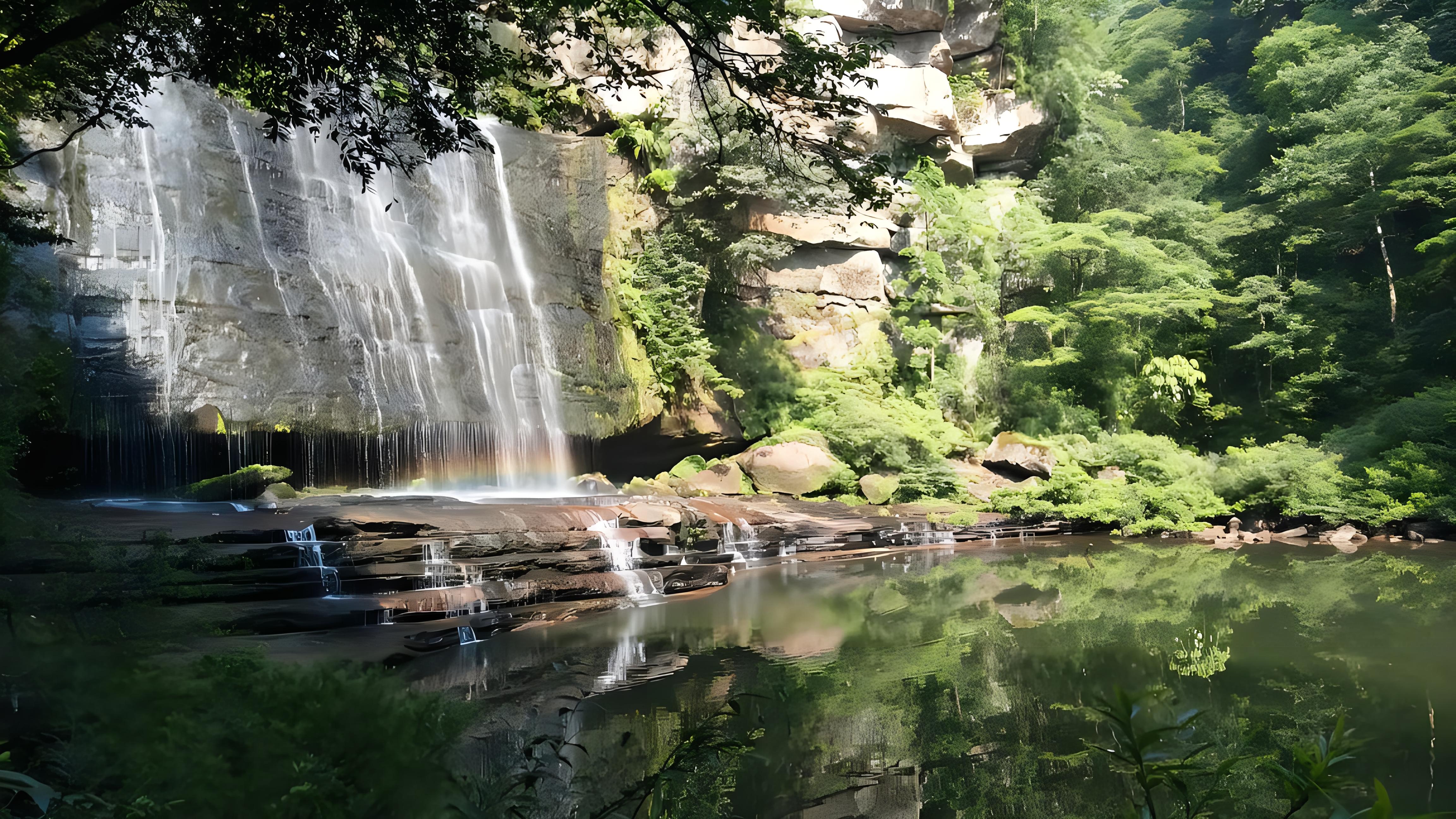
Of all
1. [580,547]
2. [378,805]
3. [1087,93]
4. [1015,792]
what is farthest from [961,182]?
[378,805]

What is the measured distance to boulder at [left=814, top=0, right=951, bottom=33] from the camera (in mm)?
22344

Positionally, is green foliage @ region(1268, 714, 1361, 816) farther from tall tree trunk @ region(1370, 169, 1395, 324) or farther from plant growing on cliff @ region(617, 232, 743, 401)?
tall tree trunk @ region(1370, 169, 1395, 324)

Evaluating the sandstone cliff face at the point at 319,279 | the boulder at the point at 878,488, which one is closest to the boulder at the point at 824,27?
the sandstone cliff face at the point at 319,279

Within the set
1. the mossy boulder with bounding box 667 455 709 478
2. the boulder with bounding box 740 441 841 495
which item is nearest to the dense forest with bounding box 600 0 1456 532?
the boulder with bounding box 740 441 841 495

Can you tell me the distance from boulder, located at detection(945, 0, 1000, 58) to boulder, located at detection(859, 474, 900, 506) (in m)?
14.0

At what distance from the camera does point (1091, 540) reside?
14.6 m

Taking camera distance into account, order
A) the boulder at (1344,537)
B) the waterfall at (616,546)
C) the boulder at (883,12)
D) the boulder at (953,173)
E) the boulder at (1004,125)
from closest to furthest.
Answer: the waterfall at (616,546)
the boulder at (1344,537)
the boulder at (883,12)
the boulder at (953,173)
the boulder at (1004,125)

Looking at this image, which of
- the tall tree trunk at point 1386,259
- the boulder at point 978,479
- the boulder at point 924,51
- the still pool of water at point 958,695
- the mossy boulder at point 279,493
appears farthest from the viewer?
the boulder at point 924,51

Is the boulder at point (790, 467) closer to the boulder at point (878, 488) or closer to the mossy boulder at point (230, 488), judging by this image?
the boulder at point (878, 488)

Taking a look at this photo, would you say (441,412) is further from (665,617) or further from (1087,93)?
(1087,93)

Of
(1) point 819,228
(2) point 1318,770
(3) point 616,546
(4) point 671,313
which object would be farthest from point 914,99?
(2) point 1318,770

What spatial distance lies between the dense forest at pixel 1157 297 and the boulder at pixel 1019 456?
1.80 ft

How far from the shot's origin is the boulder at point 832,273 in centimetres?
2075

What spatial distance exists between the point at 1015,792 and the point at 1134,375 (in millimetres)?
19967
